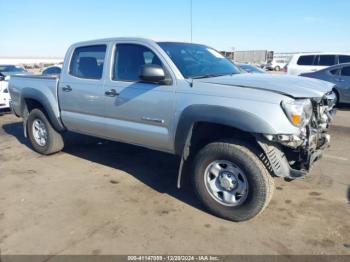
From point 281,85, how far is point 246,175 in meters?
1.00

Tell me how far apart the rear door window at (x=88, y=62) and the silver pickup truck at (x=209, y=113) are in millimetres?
23

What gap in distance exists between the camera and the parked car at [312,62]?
13087 mm

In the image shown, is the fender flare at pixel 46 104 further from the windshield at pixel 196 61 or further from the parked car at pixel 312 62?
the parked car at pixel 312 62

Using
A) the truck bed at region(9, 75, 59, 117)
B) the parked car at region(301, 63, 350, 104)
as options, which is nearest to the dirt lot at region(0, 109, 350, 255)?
the truck bed at region(9, 75, 59, 117)

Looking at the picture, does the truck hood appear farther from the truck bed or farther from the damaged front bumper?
the truck bed

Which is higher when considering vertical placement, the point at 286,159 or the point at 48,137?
the point at 286,159

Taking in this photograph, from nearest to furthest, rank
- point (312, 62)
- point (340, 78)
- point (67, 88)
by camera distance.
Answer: point (67, 88) → point (340, 78) → point (312, 62)

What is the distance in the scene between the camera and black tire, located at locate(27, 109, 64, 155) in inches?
230

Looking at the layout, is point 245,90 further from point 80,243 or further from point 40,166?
point 40,166

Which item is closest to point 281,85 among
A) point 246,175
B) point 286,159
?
point 286,159

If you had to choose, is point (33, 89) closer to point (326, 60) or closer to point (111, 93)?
point (111, 93)

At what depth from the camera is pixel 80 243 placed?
3.22m

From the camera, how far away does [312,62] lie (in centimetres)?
1362

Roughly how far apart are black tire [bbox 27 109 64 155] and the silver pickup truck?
101 cm
